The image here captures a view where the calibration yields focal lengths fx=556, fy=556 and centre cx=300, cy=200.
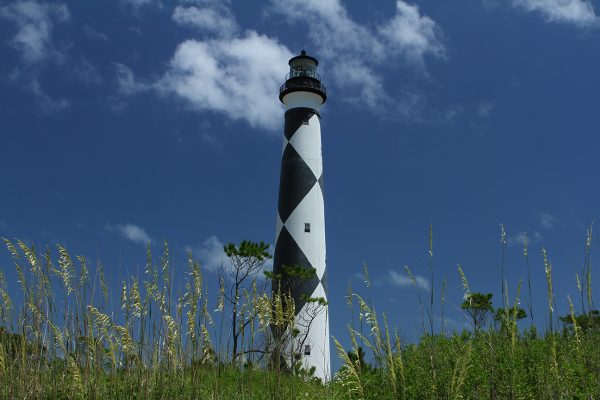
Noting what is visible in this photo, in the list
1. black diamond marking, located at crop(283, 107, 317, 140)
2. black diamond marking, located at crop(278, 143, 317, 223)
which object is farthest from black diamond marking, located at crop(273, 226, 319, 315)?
black diamond marking, located at crop(283, 107, 317, 140)

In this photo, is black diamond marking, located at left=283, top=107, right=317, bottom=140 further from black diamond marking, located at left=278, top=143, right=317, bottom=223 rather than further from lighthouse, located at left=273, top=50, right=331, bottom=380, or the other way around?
black diamond marking, located at left=278, top=143, right=317, bottom=223

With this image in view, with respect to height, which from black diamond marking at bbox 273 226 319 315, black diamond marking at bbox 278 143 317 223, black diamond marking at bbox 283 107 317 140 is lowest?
black diamond marking at bbox 273 226 319 315

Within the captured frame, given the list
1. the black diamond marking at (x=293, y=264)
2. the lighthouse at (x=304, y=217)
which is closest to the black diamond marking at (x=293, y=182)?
the lighthouse at (x=304, y=217)

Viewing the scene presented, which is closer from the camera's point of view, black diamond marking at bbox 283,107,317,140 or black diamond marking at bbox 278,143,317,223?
black diamond marking at bbox 278,143,317,223

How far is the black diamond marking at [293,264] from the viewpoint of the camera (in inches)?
595

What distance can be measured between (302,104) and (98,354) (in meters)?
14.5

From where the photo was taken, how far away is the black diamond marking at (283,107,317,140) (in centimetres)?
1709

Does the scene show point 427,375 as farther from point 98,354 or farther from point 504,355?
point 98,354

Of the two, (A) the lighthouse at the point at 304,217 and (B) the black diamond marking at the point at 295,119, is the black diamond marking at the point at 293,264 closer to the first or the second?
(A) the lighthouse at the point at 304,217

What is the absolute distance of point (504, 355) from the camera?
4680 millimetres

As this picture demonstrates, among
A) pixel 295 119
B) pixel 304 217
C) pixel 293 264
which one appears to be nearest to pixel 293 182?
pixel 304 217

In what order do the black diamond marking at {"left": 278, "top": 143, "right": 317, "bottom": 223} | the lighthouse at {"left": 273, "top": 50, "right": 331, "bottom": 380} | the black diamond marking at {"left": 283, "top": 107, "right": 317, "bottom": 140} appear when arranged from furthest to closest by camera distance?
1. the black diamond marking at {"left": 283, "top": 107, "right": 317, "bottom": 140}
2. the black diamond marking at {"left": 278, "top": 143, "right": 317, "bottom": 223}
3. the lighthouse at {"left": 273, "top": 50, "right": 331, "bottom": 380}

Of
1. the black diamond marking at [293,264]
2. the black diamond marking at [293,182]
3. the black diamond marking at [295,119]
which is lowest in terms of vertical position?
the black diamond marking at [293,264]

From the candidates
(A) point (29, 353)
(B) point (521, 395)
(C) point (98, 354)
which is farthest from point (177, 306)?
(B) point (521, 395)
